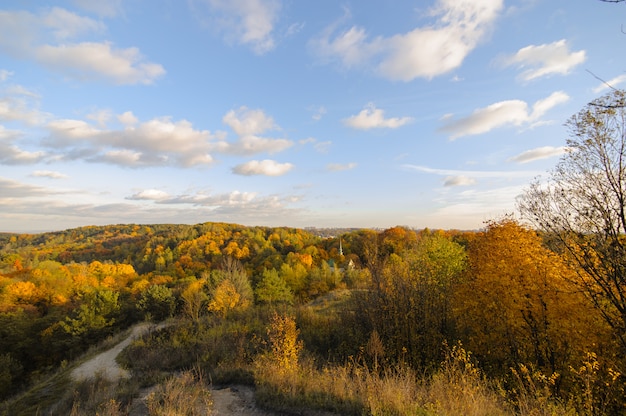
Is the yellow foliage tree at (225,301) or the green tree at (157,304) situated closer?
the yellow foliage tree at (225,301)

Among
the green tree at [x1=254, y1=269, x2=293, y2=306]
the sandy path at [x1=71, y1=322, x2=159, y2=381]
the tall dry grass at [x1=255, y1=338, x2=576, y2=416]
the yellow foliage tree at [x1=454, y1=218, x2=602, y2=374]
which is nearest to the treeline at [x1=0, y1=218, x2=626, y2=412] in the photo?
the yellow foliage tree at [x1=454, y1=218, x2=602, y2=374]

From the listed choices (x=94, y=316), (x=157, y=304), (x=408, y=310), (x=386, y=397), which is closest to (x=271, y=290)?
(x=157, y=304)

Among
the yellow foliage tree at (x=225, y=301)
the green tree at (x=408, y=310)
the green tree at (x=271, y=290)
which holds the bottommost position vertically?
the green tree at (x=271, y=290)

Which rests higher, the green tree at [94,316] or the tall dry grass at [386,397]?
the tall dry grass at [386,397]

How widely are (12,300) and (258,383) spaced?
40.4 meters

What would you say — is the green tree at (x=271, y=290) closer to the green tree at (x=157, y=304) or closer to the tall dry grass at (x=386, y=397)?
the green tree at (x=157, y=304)

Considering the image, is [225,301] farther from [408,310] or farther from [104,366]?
[408,310]

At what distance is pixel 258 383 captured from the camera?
7.99 m

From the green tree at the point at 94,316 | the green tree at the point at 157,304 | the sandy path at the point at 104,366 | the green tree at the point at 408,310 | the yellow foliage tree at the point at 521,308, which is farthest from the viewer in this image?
the green tree at the point at 157,304

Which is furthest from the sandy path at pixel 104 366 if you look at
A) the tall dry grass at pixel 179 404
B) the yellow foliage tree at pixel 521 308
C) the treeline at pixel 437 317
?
the yellow foliage tree at pixel 521 308

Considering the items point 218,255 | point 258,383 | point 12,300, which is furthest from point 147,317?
point 218,255

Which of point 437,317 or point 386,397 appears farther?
point 437,317

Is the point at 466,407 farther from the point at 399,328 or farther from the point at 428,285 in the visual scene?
the point at 428,285

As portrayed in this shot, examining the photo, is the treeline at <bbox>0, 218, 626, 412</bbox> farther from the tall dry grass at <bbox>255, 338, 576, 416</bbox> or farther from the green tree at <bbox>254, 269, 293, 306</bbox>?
the tall dry grass at <bbox>255, 338, 576, 416</bbox>
